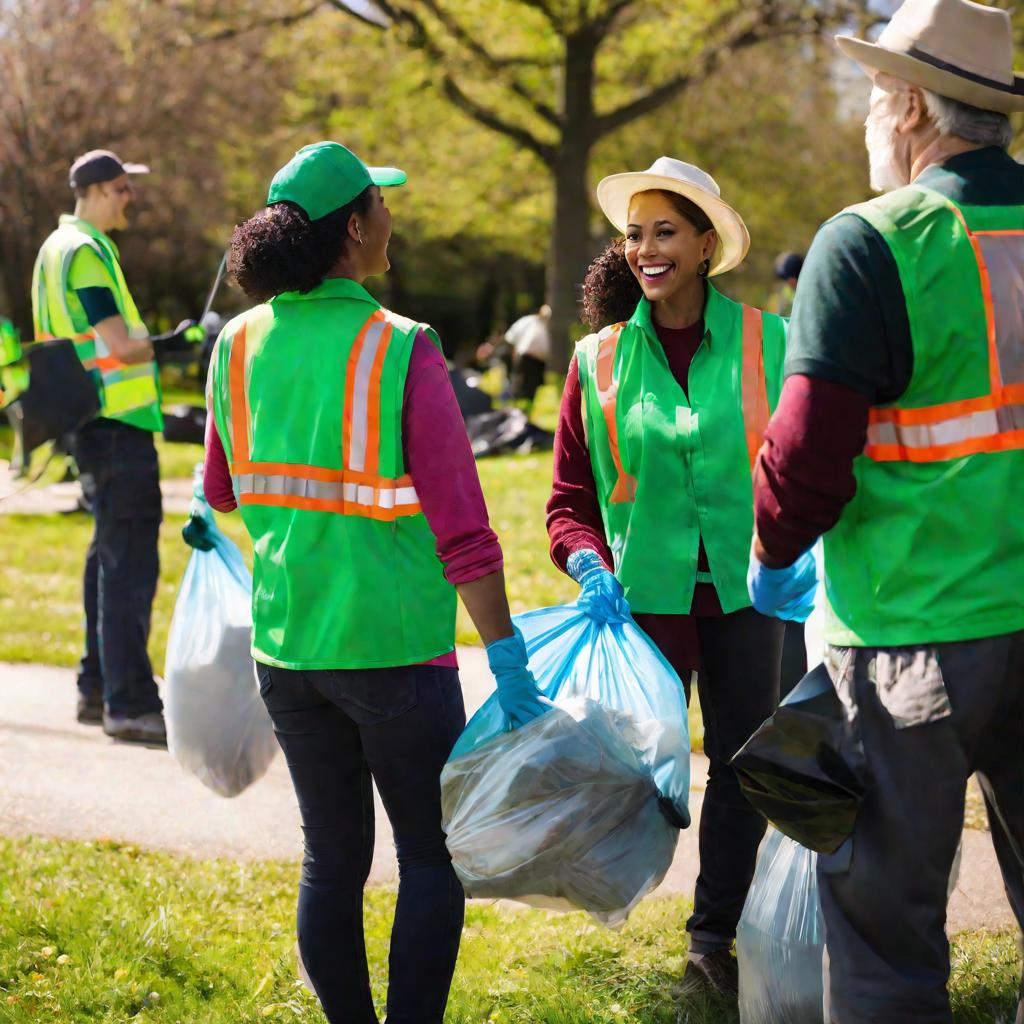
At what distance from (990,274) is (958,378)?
16 centimetres

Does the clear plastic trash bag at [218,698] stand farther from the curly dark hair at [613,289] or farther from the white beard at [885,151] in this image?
the white beard at [885,151]

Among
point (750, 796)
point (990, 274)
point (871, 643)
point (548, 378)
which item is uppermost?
point (990, 274)

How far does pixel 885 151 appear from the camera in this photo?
7.64 feet

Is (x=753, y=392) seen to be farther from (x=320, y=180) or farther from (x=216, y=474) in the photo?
(x=216, y=474)

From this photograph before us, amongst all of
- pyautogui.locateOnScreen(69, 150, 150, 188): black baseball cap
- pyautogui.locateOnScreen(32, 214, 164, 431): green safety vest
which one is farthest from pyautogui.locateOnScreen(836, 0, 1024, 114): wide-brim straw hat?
pyautogui.locateOnScreen(69, 150, 150, 188): black baseball cap

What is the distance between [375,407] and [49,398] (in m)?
1.46

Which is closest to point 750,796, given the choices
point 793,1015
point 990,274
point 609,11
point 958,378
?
point 793,1015

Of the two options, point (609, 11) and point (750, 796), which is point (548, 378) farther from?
point (750, 796)

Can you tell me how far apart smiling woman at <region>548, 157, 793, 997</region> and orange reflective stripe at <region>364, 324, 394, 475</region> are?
631 mm

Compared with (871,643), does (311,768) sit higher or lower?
lower

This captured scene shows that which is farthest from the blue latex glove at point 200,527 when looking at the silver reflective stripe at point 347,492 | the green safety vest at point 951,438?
the green safety vest at point 951,438

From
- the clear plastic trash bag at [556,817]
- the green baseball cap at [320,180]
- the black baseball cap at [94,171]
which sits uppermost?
the black baseball cap at [94,171]

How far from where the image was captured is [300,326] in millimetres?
2793

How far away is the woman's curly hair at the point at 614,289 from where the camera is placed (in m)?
3.54
